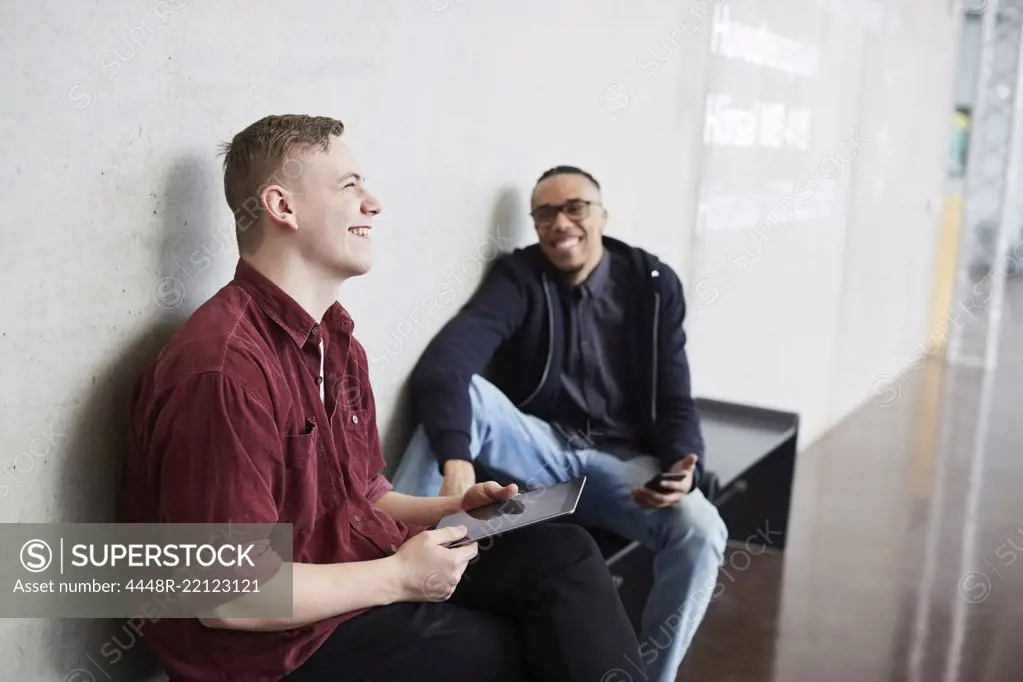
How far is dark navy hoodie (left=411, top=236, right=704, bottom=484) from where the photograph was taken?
8.60ft

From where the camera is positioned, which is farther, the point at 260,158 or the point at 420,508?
the point at 420,508

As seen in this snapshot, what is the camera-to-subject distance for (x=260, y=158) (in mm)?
1666

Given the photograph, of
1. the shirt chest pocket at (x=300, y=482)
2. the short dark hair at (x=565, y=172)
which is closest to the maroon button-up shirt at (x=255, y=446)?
the shirt chest pocket at (x=300, y=482)

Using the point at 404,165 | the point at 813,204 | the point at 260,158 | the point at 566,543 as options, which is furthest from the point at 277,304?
the point at 813,204

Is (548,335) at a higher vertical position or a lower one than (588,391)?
higher

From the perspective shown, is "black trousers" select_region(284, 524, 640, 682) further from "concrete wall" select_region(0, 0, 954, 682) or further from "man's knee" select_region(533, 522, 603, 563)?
"concrete wall" select_region(0, 0, 954, 682)

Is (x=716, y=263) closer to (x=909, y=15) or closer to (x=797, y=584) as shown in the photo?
(x=797, y=584)

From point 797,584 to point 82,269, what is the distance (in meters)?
2.38

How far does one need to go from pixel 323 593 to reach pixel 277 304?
45 centimetres

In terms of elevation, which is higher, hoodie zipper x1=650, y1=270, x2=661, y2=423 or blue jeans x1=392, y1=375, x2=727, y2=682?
hoodie zipper x1=650, y1=270, x2=661, y2=423

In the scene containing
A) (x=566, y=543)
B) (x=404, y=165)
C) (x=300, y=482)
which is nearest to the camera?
(x=300, y=482)

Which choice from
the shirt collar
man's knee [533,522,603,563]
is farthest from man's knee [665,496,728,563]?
the shirt collar

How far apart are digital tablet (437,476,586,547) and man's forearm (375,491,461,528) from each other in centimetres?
3

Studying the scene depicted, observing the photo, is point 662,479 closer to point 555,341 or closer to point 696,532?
point 696,532
